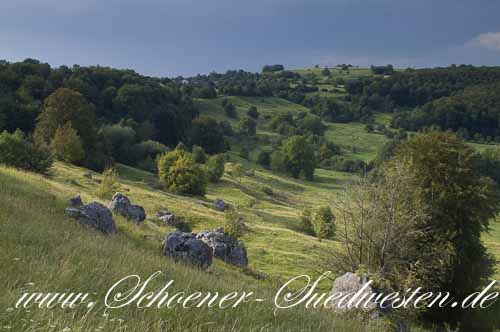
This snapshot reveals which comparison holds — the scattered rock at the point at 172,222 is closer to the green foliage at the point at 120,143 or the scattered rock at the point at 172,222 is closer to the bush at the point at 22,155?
A: the bush at the point at 22,155

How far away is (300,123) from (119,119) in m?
74.1

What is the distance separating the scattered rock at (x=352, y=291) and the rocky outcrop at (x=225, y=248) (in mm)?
8787

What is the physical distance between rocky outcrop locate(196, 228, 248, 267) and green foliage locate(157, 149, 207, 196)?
40491 millimetres

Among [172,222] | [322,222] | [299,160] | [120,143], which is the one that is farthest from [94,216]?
[299,160]

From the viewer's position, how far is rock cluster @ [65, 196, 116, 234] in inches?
573

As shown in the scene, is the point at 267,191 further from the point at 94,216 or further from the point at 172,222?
the point at 94,216

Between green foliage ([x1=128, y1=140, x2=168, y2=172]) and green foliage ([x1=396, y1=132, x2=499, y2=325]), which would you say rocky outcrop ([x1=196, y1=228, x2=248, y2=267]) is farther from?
green foliage ([x1=128, y1=140, x2=168, y2=172])

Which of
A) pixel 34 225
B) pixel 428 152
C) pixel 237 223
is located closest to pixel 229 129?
pixel 237 223

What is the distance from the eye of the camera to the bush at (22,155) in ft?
135

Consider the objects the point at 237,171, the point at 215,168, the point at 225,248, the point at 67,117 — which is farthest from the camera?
the point at 237,171

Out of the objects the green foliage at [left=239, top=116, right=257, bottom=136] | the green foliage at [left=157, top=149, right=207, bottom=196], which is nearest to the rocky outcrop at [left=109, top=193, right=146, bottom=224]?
the green foliage at [left=157, top=149, right=207, bottom=196]

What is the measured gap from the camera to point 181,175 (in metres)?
63.5

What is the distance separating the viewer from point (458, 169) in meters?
26.5

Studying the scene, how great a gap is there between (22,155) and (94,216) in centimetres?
3187
